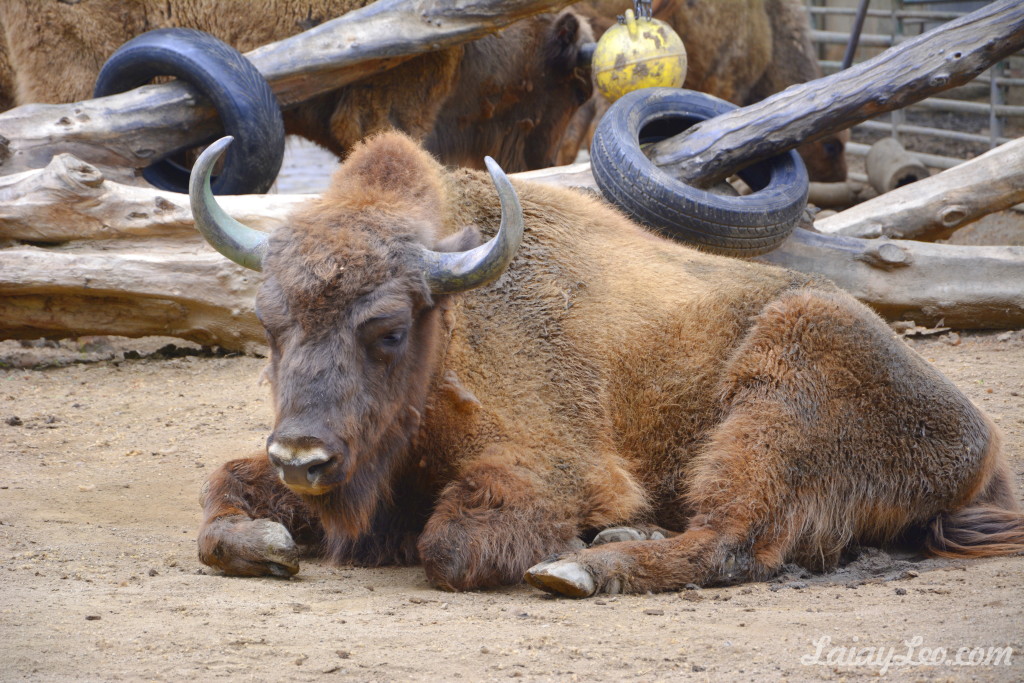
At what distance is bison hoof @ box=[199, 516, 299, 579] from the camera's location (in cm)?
387

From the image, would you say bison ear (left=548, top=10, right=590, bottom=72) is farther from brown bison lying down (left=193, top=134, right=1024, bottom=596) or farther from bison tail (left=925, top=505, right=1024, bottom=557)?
bison tail (left=925, top=505, right=1024, bottom=557)

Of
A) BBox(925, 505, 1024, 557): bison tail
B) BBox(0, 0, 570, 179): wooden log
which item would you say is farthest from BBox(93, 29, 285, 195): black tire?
BBox(925, 505, 1024, 557): bison tail

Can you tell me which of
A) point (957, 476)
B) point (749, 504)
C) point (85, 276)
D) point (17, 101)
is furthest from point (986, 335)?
point (17, 101)

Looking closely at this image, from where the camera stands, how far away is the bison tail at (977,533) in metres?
4.15

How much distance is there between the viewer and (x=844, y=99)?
6.89m

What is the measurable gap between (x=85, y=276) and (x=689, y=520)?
4274 millimetres

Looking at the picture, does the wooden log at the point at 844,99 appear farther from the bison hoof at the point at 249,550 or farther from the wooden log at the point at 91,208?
the bison hoof at the point at 249,550

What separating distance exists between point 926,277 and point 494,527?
4.81 m

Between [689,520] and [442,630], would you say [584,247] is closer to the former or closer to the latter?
[689,520]

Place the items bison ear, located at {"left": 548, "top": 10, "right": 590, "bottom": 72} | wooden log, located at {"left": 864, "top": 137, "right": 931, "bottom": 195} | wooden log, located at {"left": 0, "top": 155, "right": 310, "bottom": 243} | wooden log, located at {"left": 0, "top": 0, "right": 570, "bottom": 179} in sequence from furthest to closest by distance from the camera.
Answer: wooden log, located at {"left": 864, "top": 137, "right": 931, "bottom": 195} < bison ear, located at {"left": 548, "top": 10, "right": 590, "bottom": 72} < wooden log, located at {"left": 0, "top": 0, "right": 570, "bottom": 179} < wooden log, located at {"left": 0, "top": 155, "right": 310, "bottom": 243}

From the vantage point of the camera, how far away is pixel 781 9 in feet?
42.4

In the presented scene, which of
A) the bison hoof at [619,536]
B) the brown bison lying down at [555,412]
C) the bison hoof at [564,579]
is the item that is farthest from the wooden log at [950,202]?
the bison hoof at [564,579]

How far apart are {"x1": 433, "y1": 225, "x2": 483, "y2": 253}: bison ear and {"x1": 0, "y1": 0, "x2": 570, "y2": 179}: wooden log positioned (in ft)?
12.7

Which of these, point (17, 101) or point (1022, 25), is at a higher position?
point (1022, 25)
